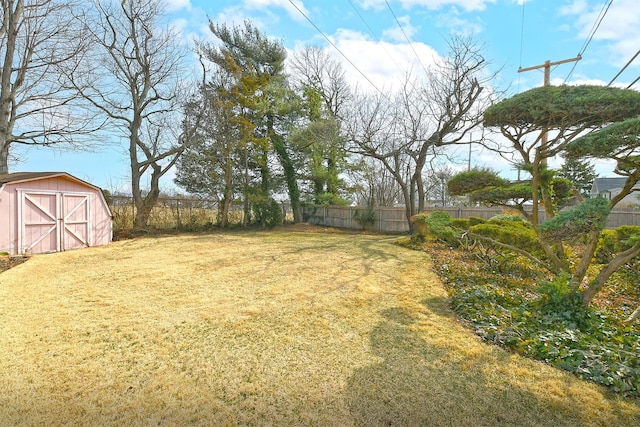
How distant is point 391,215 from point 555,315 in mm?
10573

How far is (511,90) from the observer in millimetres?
10695

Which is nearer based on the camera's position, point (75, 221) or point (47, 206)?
point (47, 206)

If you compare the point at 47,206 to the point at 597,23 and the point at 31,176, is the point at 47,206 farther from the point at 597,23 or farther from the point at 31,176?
the point at 597,23

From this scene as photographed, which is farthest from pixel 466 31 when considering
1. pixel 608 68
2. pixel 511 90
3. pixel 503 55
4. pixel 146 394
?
pixel 146 394

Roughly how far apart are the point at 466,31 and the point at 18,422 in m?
13.4

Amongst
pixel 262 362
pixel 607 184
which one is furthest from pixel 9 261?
pixel 607 184

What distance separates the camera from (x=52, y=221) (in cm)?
784

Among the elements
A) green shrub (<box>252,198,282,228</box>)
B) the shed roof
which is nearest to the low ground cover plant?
the shed roof

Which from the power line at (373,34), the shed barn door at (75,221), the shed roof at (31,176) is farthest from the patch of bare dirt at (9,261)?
the power line at (373,34)

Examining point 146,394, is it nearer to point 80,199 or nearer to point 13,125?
point 80,199

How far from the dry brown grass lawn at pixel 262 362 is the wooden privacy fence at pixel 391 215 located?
9175 mm

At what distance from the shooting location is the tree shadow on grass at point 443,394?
1.86 meters

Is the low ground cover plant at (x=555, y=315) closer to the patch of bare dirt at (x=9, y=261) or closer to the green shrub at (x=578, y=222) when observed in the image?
the green shrub at (x=578, y=222)

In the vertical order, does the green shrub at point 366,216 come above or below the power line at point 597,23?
below
